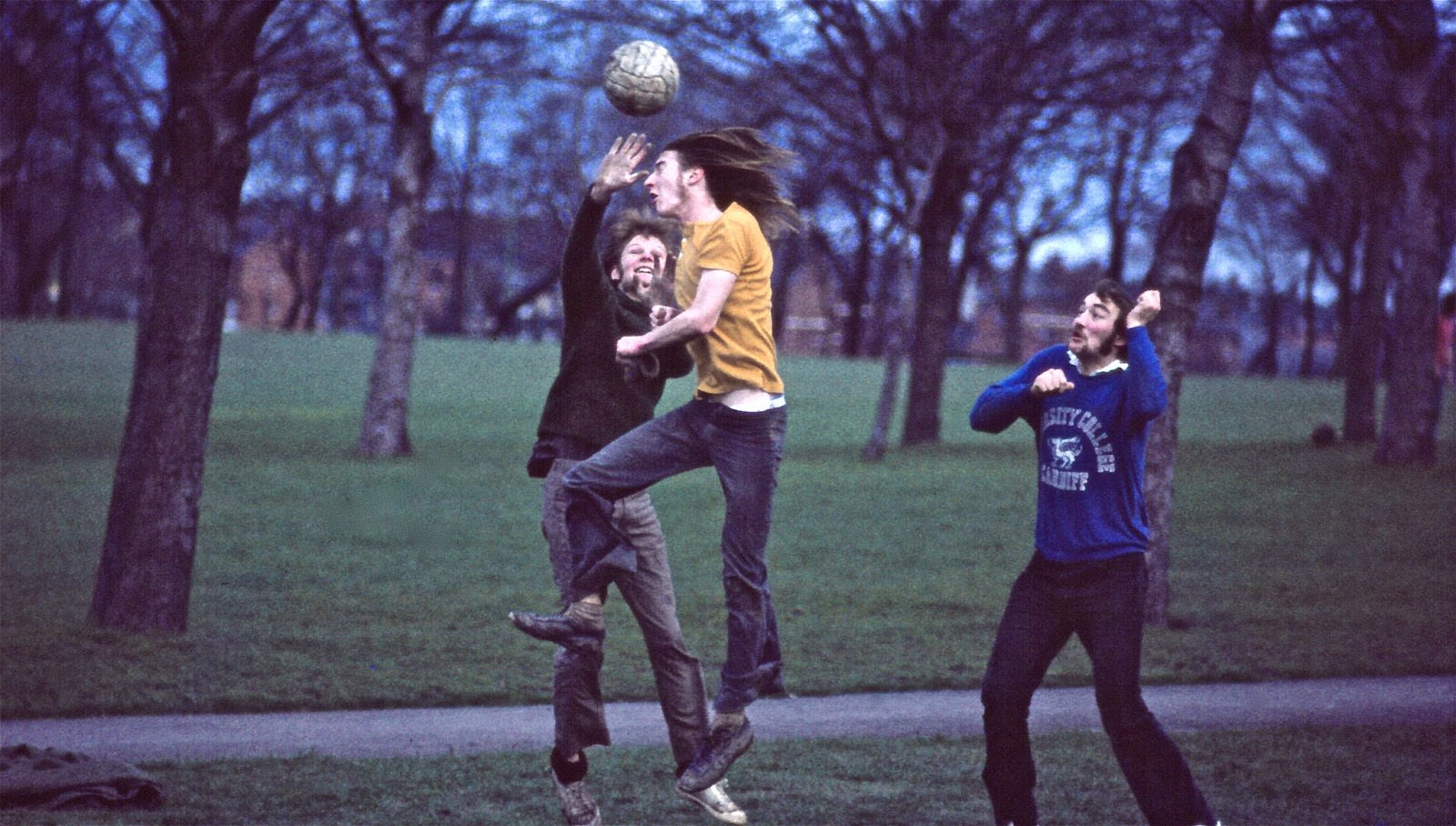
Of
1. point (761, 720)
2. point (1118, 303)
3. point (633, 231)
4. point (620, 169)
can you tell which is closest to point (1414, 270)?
point (761, 720)

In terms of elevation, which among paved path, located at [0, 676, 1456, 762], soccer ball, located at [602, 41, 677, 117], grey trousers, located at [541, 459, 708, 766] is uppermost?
soccer ball, located at [602, 41, 677, 117]

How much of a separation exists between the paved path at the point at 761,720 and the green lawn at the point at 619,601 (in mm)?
316

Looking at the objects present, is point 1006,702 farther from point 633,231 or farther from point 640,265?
point 633,231

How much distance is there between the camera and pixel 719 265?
5.84m

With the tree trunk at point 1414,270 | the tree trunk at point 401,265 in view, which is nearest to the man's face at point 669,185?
the tree trunk at point 401,265

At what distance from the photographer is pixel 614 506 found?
633 centimetres

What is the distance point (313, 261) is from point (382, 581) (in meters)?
72.8

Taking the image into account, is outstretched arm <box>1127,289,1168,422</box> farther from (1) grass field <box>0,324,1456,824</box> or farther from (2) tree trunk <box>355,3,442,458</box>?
(2) tree trunk <box>355,3,442,458</box>

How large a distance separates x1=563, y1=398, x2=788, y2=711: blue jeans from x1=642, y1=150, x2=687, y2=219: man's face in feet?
2.27

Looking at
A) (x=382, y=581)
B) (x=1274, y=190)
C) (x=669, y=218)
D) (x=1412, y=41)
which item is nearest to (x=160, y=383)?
(x=382, y=581)

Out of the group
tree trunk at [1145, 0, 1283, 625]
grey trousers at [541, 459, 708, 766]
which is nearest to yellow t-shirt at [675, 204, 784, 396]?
grey trousers at [541, 459, 708, 766]

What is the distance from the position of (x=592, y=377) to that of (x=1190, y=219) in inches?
234

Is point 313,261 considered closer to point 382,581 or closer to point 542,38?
point 542,38

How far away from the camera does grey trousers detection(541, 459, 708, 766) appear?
640 centimetres
